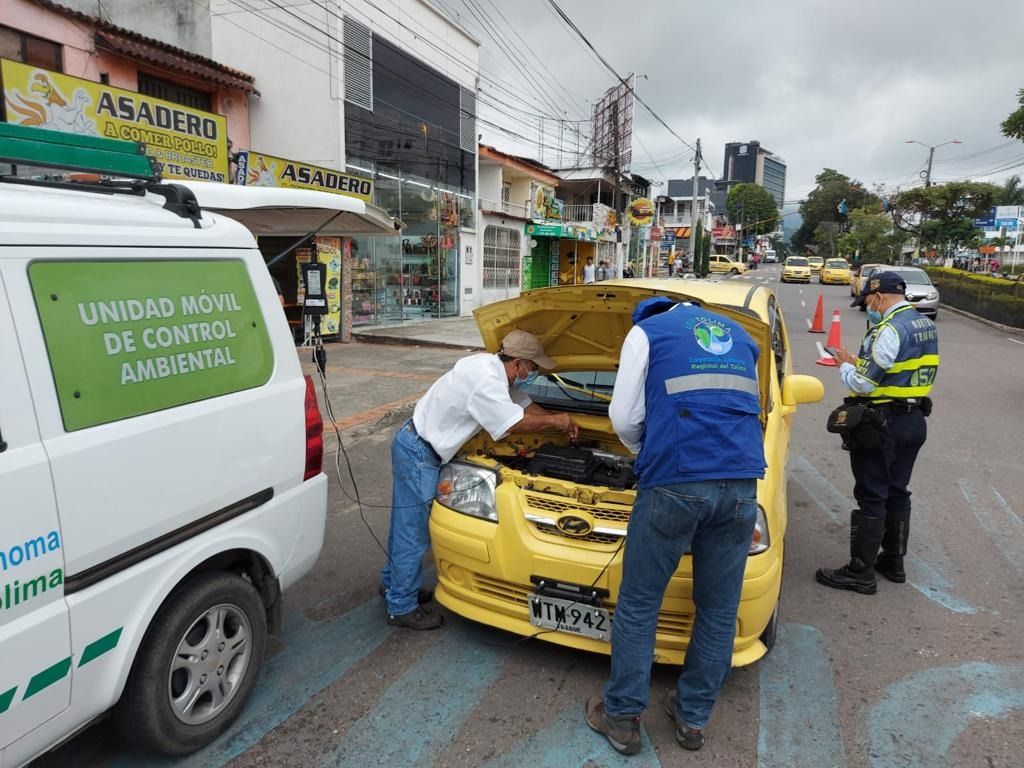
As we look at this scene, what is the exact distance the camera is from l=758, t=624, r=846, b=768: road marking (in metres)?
2.54

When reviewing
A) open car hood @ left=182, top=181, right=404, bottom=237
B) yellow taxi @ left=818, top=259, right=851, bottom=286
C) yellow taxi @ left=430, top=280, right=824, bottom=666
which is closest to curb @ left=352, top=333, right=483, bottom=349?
open car hood @ left=182, top=181, right=404, bottom=237

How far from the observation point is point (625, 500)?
3.00m

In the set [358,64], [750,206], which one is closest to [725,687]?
[358,64]

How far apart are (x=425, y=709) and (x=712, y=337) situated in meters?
1.92

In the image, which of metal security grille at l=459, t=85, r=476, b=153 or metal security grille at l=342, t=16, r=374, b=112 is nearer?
metal security grille at l=342, t=16, r=374, b=112

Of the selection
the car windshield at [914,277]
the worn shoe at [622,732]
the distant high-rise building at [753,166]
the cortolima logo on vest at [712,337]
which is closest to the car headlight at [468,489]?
the worn shoe at [622,732]

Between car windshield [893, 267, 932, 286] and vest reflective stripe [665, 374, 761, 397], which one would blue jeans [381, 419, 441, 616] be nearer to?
vest reflective stripe [665, 374, 761, 397]

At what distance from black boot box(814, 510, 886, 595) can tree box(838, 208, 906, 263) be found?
52.1m

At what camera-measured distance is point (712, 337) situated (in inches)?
98.5

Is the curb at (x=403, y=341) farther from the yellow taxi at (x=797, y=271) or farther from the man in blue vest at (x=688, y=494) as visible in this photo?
the yellow taxi at (x=797, y=271)

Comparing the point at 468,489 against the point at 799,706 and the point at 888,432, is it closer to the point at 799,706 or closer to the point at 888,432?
the point at 799,706

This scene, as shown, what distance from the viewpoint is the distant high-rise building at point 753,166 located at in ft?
452

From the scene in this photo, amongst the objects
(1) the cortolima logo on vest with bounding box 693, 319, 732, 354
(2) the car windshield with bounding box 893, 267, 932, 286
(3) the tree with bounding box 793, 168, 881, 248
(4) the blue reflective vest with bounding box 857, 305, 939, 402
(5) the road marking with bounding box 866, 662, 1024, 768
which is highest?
(3) the tree with bounding box 793, 168, 881, 248

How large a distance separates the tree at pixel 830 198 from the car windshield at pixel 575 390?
83.4m
